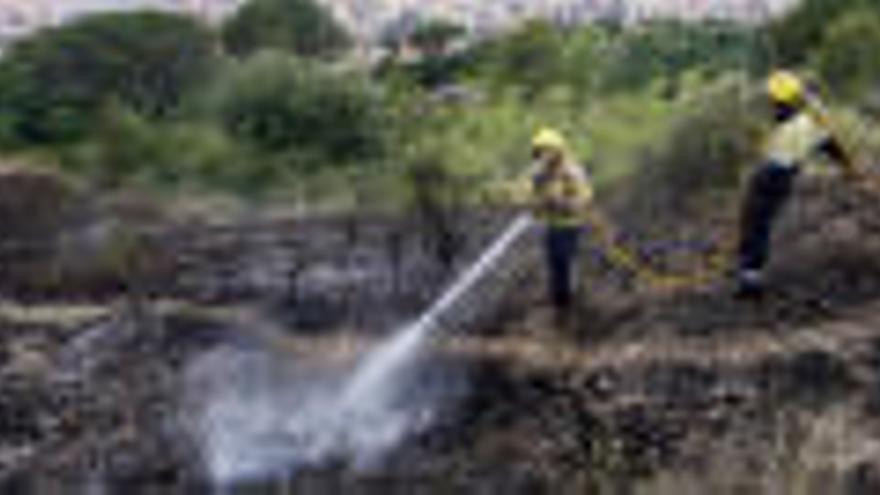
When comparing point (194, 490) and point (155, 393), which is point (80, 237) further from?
point (194, 490)

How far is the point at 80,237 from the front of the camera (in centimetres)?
2467

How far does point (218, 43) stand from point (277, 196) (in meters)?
7.77

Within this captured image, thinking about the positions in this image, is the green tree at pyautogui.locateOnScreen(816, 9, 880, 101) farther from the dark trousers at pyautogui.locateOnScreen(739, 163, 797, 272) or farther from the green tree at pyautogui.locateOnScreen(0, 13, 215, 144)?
the green tree at pyautogui.locateOnScreen(0, 13, 215, 144)

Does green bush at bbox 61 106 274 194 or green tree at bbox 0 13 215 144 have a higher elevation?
green tree at bbox 0 13 215 144

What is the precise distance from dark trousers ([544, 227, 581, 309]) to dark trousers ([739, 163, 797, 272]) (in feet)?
5.54

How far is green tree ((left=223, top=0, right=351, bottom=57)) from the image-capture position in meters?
33.5

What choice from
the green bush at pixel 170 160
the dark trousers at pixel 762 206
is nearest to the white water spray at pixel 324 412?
the dark trousers at pixel 762 206

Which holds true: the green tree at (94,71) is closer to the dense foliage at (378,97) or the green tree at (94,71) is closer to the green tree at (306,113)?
the dense foliage at (378,97)

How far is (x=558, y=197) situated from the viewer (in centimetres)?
1811

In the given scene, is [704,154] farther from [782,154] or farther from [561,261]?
[782,154]

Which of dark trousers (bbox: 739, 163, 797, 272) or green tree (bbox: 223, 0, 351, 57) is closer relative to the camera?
dark trousers (bbox: 739, 163, 797, 272)

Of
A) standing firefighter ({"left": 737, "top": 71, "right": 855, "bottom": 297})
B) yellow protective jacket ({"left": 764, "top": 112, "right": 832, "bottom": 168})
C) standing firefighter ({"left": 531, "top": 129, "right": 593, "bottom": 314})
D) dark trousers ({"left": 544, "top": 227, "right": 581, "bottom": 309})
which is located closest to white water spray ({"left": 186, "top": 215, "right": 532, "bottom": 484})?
dark trousers ({"left": 544, "top": 227, "right": 581, "bottom": 309})

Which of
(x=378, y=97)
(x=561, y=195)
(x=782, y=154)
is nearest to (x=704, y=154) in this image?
(x=561, y=195)

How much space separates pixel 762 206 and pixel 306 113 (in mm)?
10792
